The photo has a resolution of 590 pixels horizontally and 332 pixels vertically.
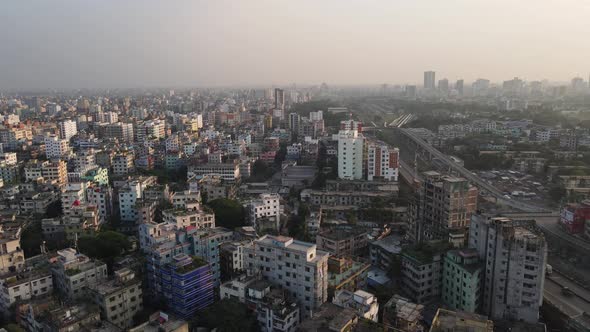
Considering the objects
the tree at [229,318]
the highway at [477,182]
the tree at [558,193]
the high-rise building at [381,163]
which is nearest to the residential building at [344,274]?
the tree at [229,318]

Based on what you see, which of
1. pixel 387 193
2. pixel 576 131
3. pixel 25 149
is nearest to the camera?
pixel 387 193

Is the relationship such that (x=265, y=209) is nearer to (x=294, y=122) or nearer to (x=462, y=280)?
(x=462, y=280)

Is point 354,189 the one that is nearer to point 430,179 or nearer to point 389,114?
point 430,179

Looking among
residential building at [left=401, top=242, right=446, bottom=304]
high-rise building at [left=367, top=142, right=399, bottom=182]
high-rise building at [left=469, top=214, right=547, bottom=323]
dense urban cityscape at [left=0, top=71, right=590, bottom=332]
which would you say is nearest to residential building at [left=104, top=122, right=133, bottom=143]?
dense urban cityscape at [left=0, top=71, right=590, bottom=332]

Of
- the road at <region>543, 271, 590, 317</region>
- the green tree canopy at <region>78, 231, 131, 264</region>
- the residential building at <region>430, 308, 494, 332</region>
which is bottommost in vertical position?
the road at <region>543, 271, 590, 317</region>

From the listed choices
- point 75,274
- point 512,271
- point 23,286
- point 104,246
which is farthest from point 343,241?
point 23,286

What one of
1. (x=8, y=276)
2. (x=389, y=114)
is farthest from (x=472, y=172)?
(x=389, y=114)

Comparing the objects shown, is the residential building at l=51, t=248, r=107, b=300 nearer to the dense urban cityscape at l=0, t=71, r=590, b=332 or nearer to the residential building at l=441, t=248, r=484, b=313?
the dense urban cityscape at l=0, t=71, r=590, b=332
